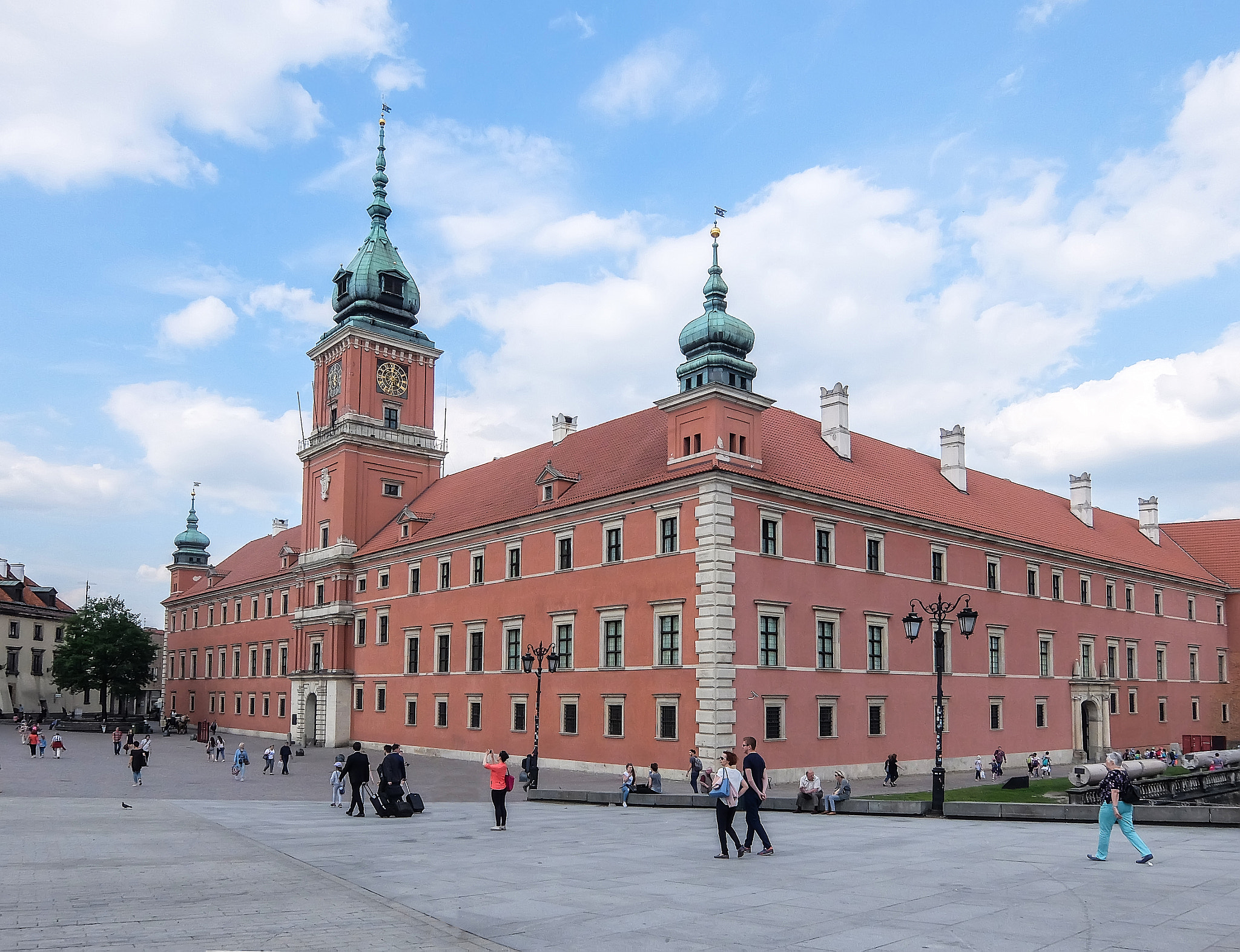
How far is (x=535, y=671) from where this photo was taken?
40.5 metres

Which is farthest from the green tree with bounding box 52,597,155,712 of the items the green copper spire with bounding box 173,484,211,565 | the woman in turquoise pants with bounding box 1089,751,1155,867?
the woman in turquoise pants with bounding box 1089,751,1155,867

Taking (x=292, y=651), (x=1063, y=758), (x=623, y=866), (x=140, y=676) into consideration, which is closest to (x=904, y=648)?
(x=1063, y=758)

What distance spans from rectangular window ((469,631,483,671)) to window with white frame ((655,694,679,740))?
11672 mm

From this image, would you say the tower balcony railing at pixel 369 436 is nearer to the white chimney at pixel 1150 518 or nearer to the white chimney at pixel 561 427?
the white chimney at pixel 561 427

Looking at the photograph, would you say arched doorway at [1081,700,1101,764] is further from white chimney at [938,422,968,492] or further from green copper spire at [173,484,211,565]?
green copper spire at [173,484,211,565]

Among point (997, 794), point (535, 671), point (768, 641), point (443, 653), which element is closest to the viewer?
point (997, 794)

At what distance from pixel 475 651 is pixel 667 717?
12769mm

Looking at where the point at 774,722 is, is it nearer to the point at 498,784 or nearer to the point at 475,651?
the point at 475,651

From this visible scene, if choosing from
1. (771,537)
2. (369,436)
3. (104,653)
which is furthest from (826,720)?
(104,653)

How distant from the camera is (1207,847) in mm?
15016

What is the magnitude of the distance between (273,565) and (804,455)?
42406mm

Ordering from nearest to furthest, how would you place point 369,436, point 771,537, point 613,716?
point 771,537, point 613,716, point 369,436

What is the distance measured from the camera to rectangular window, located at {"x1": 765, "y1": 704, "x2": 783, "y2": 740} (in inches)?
1334

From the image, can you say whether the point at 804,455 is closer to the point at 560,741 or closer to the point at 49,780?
the point at 560,741
